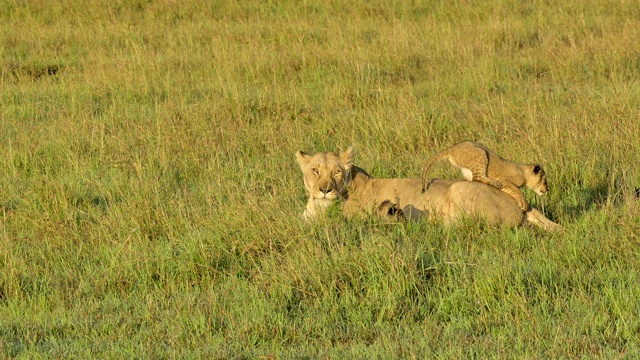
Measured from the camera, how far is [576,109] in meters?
8.24

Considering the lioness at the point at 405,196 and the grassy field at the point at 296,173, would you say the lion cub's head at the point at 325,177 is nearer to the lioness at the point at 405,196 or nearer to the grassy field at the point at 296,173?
the lioness at the point at 405,196

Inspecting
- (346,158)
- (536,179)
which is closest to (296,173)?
(346,158)

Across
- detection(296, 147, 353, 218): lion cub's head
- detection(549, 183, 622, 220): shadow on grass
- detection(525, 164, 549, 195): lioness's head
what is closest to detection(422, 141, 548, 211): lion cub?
detection(525, 164, 549, 195): lioness's head

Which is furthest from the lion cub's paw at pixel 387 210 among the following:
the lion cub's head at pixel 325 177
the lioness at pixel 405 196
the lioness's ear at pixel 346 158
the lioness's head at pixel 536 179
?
the lioness's head at pixel 536 179

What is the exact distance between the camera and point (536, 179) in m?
5.90

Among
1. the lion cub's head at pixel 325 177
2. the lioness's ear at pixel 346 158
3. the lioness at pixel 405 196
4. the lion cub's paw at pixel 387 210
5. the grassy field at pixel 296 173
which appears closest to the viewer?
the grassy field at pixel 296 173

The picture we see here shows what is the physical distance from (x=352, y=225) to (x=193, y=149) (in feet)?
8.15

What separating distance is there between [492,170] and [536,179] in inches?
12.2

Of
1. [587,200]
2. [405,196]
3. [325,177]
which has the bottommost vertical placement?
[587,200]

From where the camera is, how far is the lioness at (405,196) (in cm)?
551

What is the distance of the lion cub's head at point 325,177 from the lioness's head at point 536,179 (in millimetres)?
1120

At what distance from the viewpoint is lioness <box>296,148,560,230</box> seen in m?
5.51

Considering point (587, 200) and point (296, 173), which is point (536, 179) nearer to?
point (587, 200)

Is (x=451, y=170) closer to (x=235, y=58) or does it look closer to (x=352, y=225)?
(x=352, y=225)
